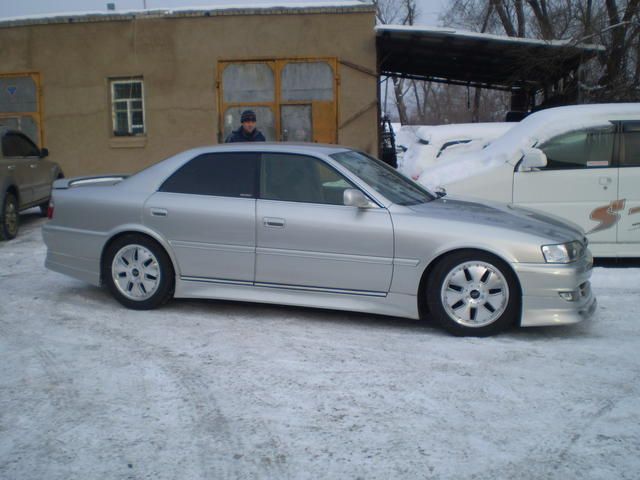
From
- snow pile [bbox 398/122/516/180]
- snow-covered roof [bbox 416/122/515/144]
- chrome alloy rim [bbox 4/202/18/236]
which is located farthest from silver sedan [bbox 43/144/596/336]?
snow-covered roof [bbox 416/122/515/144]

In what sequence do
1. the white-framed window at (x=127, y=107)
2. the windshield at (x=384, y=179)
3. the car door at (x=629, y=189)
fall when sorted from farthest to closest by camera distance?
the white-framed window at (x=127, y=107)
the car door at (x=629, y=189)
the windshield at (x=384, y=179)

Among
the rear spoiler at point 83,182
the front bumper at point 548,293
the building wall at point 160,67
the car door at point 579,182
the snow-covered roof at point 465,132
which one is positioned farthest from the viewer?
the building wall at point 160,67

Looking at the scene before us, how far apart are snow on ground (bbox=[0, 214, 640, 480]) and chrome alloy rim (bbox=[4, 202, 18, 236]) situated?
4.38 m

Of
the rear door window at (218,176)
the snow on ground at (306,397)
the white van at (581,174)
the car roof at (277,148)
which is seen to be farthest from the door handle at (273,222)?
the white van at (581,174)

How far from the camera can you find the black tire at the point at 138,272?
5918 millimetres

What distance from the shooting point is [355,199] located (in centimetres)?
535

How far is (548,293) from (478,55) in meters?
12.3

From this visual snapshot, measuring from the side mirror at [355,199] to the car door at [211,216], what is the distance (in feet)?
2.69

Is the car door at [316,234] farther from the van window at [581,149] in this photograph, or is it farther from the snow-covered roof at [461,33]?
the snow-covered roof at [461,33]

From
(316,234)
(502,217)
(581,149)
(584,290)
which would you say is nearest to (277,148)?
(316,234)

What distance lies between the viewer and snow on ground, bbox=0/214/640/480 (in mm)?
3340

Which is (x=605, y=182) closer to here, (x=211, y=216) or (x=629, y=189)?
(x=629, y=189)

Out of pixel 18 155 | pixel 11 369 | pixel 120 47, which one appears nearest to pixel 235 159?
pixel 11 369

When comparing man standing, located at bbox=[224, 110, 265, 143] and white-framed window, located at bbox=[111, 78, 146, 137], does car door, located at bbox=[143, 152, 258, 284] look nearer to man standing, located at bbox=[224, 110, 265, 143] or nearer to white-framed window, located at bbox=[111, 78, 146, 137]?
man standing, located at bbox=[224, 110, 265, 143]
